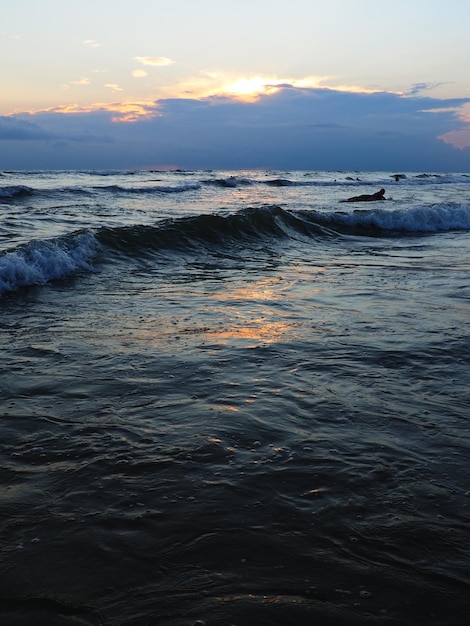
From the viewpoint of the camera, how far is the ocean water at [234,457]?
237 centimetres

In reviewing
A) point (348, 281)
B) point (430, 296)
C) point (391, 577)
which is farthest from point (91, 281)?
point (391, 577)

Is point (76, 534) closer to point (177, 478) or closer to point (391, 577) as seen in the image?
point (177, 478)

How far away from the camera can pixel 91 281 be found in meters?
9.88

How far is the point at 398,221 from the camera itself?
2122cm

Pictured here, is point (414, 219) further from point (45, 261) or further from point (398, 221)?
point (45, 261)

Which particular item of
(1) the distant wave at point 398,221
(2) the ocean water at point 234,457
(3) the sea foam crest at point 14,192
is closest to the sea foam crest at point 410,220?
(1) the distant wave at point 398,221

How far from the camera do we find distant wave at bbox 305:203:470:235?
20.6 m

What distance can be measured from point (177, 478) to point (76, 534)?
27.8 inches

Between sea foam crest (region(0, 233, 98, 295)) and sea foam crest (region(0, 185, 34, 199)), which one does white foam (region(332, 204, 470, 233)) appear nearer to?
sea foam crest (region(0, 233, 98, 295))

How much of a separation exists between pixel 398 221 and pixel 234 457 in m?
19.2

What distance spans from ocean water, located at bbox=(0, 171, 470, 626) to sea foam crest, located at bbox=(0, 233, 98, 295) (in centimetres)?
11

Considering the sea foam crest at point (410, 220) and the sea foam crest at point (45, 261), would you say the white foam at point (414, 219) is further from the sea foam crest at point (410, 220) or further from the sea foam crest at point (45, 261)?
the sea foam crest at point (45, 261)

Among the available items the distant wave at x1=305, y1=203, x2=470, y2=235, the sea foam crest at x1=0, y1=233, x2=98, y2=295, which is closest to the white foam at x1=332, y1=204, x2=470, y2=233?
the distant wave at x1=305, y1=203, x2=470, y2=235

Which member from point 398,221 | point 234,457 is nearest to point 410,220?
point 398,221
